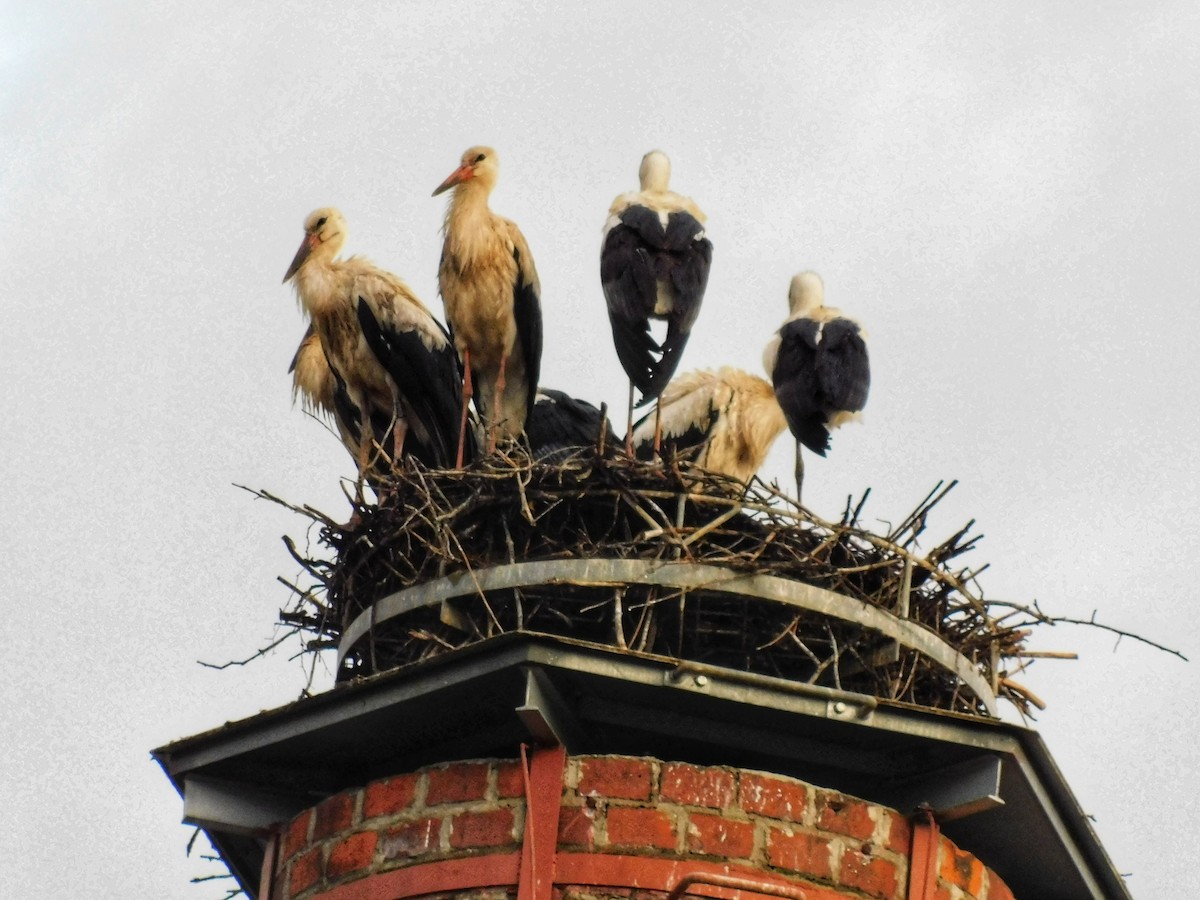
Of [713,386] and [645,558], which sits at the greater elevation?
[713,386]

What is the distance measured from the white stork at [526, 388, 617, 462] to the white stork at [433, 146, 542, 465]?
321 millimetres

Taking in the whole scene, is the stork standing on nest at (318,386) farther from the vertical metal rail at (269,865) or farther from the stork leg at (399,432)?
the vertical metal rail at (269,865)

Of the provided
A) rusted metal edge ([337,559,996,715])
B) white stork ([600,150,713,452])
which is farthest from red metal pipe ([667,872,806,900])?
white stork ([600,150,713,452])

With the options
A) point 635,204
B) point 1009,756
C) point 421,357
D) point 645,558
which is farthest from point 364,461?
point 1009,756

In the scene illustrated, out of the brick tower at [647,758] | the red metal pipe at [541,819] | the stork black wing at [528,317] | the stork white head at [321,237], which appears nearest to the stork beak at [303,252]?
the stork white head at [321,237]

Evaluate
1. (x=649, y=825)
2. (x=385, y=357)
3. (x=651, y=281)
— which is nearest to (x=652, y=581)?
(x=649, y=825)

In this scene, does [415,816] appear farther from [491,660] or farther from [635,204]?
[635,204]

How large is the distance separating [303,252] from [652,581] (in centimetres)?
545

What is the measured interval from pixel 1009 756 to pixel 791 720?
0.74 meters

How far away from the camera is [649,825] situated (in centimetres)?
714

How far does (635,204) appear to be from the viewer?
11.6m

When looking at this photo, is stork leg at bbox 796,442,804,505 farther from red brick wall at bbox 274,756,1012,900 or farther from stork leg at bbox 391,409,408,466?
red brick wall at bbox 274,756,1012,900

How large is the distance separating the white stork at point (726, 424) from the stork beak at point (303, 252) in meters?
2.21

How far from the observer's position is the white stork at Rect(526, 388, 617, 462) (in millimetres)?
12398
